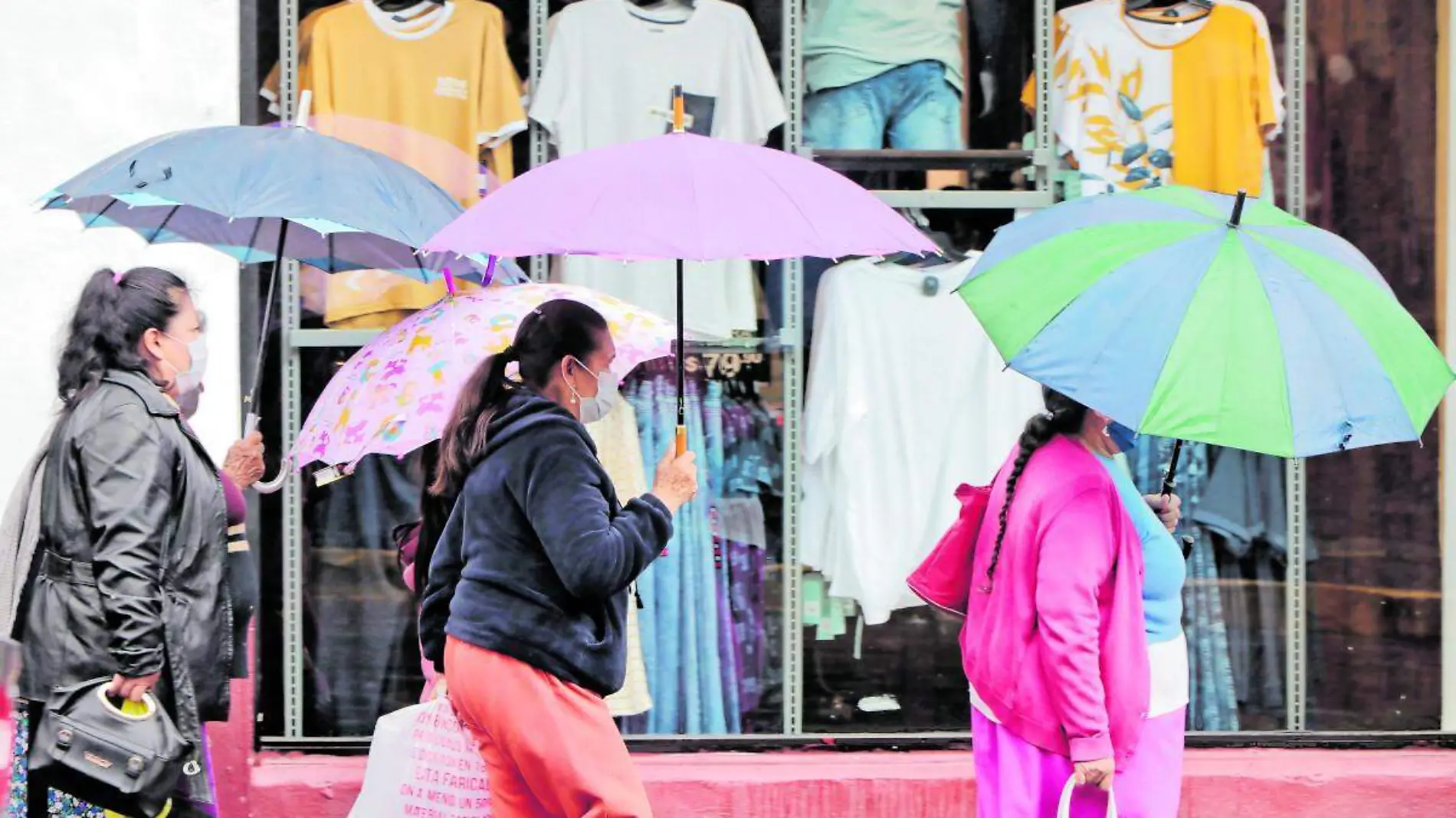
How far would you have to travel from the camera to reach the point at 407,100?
590cm

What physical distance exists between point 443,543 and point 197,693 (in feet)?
2.79

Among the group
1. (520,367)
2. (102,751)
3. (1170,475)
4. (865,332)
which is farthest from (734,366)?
(102,751)

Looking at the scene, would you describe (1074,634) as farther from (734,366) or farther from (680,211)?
(734,366)

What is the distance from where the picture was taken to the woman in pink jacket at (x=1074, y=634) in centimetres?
370

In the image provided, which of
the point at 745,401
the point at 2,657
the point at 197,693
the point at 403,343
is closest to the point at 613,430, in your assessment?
the point at 745,401

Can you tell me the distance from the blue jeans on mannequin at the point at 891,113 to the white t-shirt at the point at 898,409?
0.48 m

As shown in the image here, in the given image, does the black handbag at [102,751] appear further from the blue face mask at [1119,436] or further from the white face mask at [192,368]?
the blue face mask at [1119,436]

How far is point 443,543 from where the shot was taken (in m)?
3.80

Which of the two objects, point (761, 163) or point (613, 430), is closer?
point (761, 163)

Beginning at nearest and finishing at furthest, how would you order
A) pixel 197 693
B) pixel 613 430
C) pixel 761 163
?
pixel 761 163 < pixel 197 693 < pixel 613 430

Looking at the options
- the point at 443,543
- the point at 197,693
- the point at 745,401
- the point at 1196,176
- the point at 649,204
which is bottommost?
the point at 197,693

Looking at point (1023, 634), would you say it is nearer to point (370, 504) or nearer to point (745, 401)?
point (745, 401)

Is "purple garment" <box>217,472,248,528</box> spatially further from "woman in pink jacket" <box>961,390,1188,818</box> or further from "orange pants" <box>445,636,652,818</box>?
"woman in pink jacket" <box>961,390,1188,818</box>

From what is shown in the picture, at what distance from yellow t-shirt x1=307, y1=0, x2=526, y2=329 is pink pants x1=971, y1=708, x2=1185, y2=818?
9.69ft
